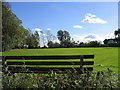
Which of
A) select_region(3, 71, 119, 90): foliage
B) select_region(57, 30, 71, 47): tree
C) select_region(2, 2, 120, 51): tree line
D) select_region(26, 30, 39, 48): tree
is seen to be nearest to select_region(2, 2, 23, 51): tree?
select_region(2, 2, 120, 51): tree line

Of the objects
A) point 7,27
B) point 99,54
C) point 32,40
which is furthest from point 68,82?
point 32,40

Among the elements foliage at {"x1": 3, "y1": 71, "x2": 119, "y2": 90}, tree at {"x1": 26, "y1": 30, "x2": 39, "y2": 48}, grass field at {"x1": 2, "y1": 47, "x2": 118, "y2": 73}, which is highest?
tree at {"x1": 26, "y1": 30, "x2": 39, "y2": 48}

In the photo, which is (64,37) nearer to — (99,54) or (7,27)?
(7,27)

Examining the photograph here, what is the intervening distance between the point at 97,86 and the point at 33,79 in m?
1.71

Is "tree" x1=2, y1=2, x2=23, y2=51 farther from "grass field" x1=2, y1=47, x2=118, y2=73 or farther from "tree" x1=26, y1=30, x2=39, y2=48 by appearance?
"tree" x1=26, y1=30, x2=39, y2=48

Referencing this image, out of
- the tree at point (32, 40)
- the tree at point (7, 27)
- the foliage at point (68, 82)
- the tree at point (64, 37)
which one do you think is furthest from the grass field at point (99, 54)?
the tree at point (64, 37)

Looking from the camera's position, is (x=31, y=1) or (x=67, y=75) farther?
(x=31, y=1)

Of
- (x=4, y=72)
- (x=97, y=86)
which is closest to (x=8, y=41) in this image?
(x=4, y=72)

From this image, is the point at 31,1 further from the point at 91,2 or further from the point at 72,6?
the point at 91,2

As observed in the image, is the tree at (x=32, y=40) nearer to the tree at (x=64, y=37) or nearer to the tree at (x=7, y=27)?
the tree at (x=64, y=37)

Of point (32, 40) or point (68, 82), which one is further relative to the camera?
point (32, 40)

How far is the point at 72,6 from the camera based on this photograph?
4961 mm

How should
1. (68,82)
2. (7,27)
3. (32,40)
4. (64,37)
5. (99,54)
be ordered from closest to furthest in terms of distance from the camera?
(68,82) < (99,54) < (7,27) < (32,40) < (64,37)

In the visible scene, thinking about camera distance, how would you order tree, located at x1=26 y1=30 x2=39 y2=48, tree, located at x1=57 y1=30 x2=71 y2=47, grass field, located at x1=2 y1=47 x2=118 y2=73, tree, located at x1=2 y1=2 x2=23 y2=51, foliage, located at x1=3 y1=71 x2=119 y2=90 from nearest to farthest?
foliage, located at x1=3 y1=71 x2=119 y2=90, grass field, located at x1=2 y1=47 x2=118 y2=73, tree, located at x1=2 y1=2 x2=23 y2=51, tree, located at x1=26 y1=30 x2=39 y2=48, tree, located at x1=57 y1=30 x2=71 y2=47
